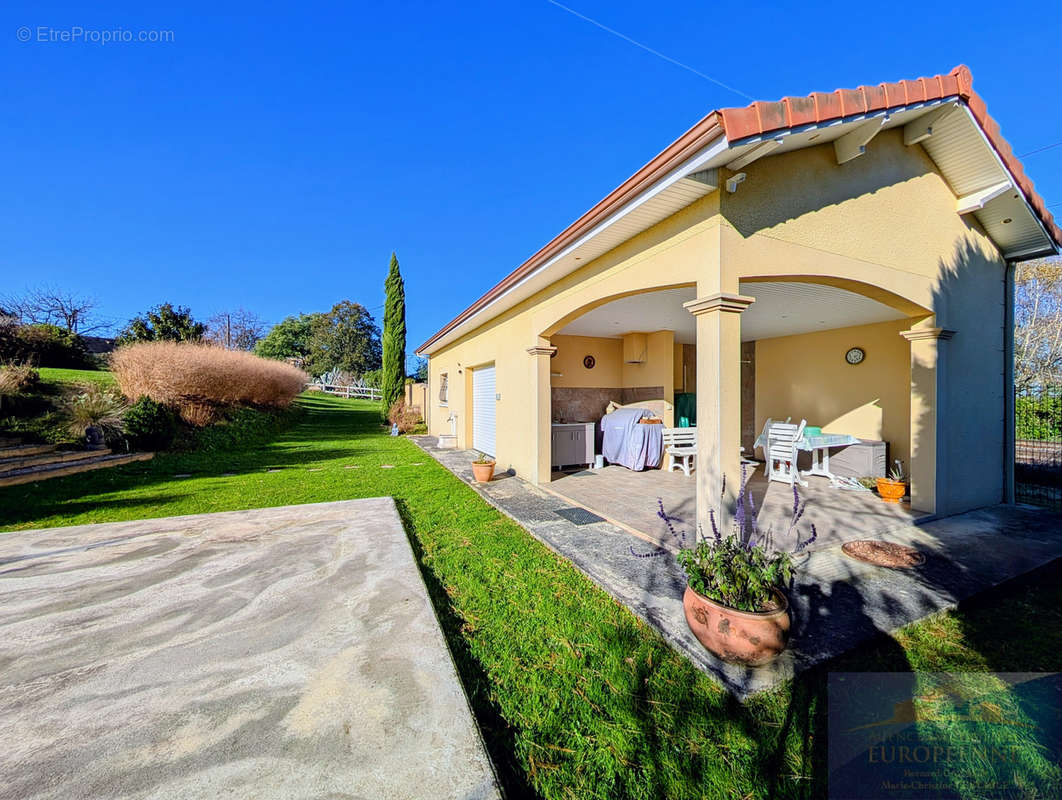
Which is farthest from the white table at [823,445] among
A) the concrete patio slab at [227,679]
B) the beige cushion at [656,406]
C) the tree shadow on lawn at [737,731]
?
the concrete patio slab at [227,679]

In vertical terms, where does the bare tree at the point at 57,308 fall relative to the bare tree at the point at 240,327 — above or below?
below

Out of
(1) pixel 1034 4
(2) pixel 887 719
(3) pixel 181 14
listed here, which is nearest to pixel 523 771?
(2) pixel 887 719

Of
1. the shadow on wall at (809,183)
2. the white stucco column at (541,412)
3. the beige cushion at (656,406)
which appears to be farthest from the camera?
the beige cushion at (656,406)

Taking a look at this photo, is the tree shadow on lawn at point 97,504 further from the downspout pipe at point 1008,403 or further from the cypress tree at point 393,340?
the cypress tree at point 393,340

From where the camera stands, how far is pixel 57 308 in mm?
19844

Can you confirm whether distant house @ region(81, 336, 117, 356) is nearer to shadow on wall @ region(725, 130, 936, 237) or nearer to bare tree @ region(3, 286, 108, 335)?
bare tree @ region(3, 286, 108, 335)

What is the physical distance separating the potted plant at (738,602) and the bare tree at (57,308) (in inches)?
1056

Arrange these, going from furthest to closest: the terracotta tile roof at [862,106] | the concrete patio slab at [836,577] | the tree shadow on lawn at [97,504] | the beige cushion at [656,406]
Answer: the beige cushion at [656,406], the tree shadow on lawn at [97,504], the terracotta tile roof at [862,106], the concrete patio slab at [836,577]

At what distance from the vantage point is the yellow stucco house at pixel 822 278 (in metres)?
3.45

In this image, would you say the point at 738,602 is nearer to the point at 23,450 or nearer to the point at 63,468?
the point at 63,468

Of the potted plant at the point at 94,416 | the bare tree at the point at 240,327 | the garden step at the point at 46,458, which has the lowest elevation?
the garden step at the point at 46,458

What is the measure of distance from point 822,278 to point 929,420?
2604mm

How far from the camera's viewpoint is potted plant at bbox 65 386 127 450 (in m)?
8.04

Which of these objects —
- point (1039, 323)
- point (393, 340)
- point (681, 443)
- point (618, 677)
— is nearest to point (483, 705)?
point (618, 677)
